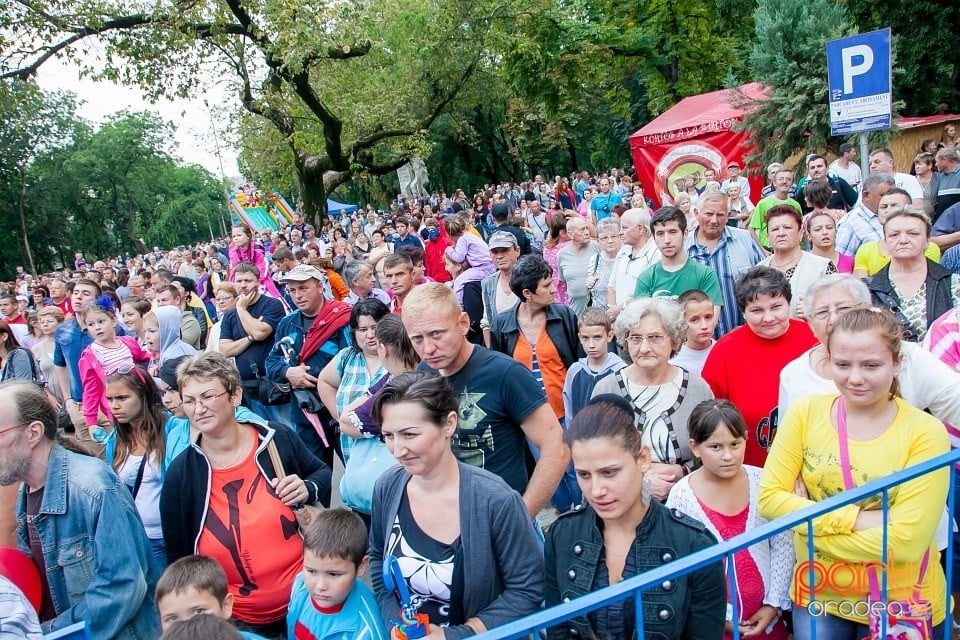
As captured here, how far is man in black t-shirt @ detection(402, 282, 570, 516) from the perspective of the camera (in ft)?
9.55

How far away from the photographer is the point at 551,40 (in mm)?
22844

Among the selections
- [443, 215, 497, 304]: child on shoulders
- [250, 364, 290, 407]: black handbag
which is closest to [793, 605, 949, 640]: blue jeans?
[250, 364, 290, 407]: black handbag

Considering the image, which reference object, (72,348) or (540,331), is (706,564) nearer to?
(540,331)

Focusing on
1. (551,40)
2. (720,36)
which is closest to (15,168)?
(551,40)

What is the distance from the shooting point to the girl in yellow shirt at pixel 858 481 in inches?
90.9

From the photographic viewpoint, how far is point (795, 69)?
13.6 meters

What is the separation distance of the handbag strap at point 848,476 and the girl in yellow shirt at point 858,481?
0.03ft

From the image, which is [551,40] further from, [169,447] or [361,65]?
[169,447]

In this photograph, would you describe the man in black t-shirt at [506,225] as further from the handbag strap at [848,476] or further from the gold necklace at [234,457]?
the handbag strap at [848,476]

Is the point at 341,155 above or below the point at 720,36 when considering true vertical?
below

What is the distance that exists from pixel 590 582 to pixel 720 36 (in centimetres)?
2554

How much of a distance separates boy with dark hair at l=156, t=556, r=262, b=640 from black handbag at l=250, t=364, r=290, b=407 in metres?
2.56

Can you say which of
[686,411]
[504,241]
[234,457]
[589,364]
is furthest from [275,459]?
[504,241]

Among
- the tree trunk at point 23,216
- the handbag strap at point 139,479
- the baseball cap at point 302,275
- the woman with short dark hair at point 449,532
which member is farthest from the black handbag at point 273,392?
the tree trunk at point 23,216
